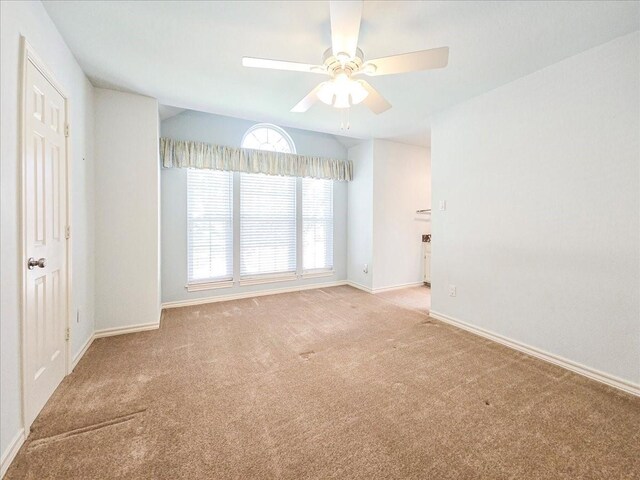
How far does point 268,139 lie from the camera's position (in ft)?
14.5

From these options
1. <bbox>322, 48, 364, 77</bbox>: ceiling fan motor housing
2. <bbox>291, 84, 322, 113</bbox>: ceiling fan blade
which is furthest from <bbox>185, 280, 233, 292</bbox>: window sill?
<bbox>322, 48, 364, 77</bbox>: ceiling fan motor housing

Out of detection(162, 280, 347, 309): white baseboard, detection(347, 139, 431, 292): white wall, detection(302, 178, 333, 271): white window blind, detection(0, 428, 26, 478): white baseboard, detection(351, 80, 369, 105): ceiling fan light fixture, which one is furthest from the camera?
detection(302, 178, 333, 271): white window blind

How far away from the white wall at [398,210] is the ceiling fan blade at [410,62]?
2798 millimetres

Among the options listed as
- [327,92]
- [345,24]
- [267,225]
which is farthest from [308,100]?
[267,225]

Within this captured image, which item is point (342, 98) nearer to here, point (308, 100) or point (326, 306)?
point (308, 100)

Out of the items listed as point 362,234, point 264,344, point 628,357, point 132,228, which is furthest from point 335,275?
point 628,357

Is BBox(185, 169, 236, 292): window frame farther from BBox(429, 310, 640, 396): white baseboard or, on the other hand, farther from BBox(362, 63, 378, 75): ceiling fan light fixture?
BBox(429, 310, 640, 396): white baseboard

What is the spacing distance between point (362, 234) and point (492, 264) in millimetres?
2257

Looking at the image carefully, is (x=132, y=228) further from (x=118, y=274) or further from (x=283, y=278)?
(x=283, y=278)

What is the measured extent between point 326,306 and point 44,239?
2950 mm

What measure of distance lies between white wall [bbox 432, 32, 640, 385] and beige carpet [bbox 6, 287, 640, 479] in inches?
15.2

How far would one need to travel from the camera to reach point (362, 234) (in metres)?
4.82

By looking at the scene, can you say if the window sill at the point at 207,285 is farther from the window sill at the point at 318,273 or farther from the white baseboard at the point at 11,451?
the white baseboard at the point at 11,451

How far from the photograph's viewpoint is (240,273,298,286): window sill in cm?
431
